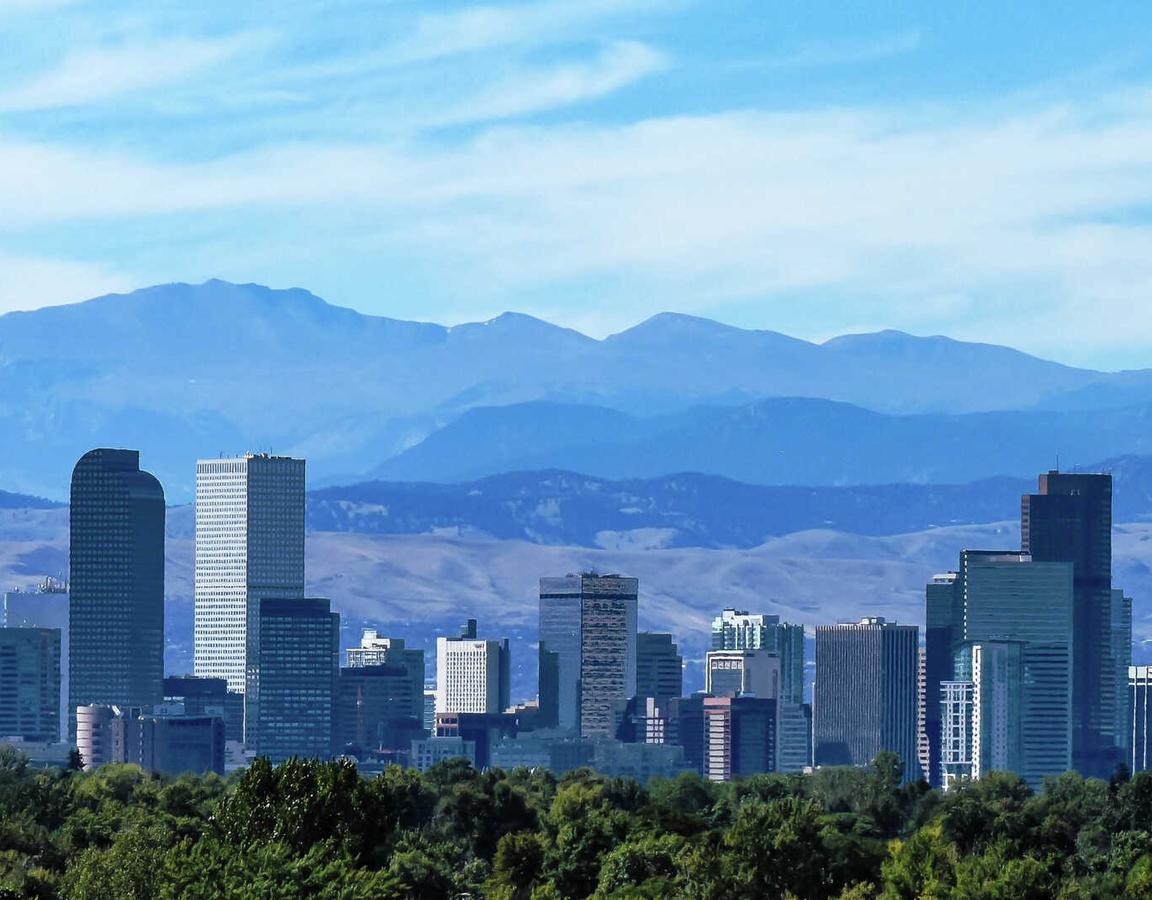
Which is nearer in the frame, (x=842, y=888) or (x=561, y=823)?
(x=842, y=888)

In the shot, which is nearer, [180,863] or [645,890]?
[180,863]

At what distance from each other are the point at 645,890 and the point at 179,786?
7204 centimetres

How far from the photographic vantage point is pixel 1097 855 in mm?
176625

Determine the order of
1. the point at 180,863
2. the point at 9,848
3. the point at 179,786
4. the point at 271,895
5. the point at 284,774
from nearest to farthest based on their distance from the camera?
the point at 271,895, the point at 180,863, the point at 284,774, the point at 9,848, the point at 179,786

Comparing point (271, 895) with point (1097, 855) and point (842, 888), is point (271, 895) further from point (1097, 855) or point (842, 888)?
point (1097, 855)

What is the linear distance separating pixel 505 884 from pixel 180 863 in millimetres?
31470

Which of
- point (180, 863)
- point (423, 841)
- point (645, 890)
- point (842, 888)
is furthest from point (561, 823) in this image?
point (180, 863)

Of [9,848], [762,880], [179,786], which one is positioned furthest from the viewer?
[179,786]

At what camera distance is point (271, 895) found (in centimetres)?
10756

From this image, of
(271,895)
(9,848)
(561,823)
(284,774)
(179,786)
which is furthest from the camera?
(179,786)

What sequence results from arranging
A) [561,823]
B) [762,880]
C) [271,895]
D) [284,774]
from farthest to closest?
[561,823] → [762,880] → [284,774] → [271,895]

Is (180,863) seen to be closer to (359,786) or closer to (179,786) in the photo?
(359,786)

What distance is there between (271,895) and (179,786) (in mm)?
90603

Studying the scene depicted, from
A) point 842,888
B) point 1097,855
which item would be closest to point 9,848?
point 842,888
